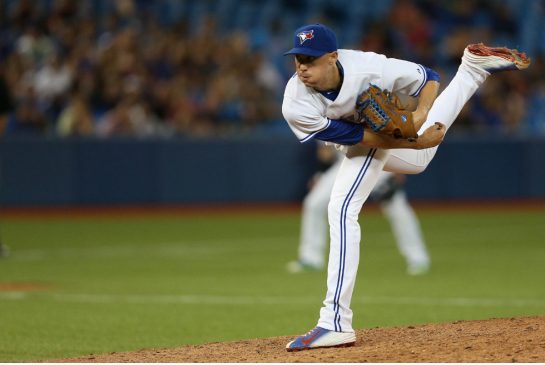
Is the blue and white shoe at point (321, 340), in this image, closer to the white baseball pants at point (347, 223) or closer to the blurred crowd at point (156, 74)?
the white baseball pants at point (347, 223)

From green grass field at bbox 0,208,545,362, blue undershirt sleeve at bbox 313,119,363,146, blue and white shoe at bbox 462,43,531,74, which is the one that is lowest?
green grass field at bbox 0,208,545,362

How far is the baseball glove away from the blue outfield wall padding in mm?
12710

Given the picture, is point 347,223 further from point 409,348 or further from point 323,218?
point 323,218

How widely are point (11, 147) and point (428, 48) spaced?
27.9 feet

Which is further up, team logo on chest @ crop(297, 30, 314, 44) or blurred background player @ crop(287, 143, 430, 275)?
team logo on chest @ crop(297, 30, 314, 44)

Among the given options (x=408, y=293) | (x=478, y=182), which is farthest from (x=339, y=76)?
(x=478, y=182)

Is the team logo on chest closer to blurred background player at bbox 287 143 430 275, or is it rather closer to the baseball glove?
the baseball glove

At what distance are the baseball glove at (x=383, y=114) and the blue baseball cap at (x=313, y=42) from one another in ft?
1.05

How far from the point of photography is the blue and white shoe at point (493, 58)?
6.42 metres

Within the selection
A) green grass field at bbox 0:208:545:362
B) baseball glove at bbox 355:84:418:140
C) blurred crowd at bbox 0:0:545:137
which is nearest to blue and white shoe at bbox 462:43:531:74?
baseball glove at bbox 355:84:418:140

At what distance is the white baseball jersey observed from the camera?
568cm

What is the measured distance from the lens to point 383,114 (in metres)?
5.60

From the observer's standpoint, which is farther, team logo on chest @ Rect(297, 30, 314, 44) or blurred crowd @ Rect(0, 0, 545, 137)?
blurred crowd @ Rect(0, 0, 545, 137)

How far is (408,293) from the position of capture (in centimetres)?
955
